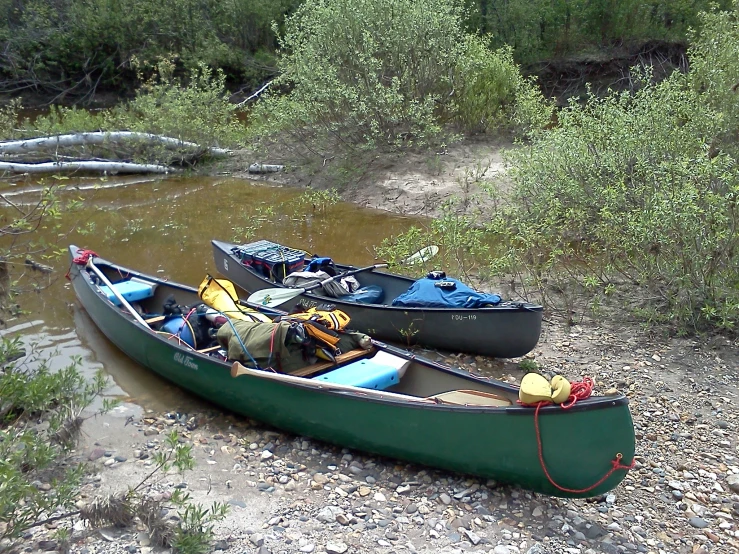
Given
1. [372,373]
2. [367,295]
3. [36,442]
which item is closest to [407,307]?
[367,295]

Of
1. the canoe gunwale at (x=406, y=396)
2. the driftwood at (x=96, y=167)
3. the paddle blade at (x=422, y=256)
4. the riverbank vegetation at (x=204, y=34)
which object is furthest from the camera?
the riverbank vegetation at (x=204, y=34)

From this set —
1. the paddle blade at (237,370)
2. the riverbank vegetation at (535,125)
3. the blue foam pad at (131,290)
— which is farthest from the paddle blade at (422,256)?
the paddle blade at (237,370)

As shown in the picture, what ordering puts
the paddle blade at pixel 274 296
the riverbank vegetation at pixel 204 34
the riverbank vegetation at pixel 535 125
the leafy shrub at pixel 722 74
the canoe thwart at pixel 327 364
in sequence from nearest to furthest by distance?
the canoe thwart at pixel 327 364, the riverbank vegetation at pixel 535 125, the paddle blade at pixel 274 296, the leafy shrub at pixel 722 74, the riverbank vegetation at pixel 204 34

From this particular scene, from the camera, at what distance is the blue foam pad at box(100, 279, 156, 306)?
7.74 m

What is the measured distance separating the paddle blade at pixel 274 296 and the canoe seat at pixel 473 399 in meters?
2.97

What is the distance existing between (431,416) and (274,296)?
347 centimetres

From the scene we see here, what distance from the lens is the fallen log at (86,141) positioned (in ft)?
46.8

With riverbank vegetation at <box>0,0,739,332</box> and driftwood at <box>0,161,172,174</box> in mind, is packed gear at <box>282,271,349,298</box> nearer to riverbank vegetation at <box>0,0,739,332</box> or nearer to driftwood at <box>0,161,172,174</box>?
riverbank vegetation at <box>0,0,739,332</box>

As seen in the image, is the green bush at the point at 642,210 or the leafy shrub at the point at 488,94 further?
the leafy shrub at the point at 488,94

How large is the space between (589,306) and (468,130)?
8493 mm

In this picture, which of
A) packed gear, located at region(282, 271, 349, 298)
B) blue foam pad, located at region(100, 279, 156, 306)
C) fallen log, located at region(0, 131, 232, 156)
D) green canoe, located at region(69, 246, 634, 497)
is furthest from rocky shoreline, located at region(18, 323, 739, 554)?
fallen log, located at region(0, 131, 232, 156)

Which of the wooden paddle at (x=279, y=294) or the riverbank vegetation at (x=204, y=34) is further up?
the riverbank vegetation at (x=204, y=34)

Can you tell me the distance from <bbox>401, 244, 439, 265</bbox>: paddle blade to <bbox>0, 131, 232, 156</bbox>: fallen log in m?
8.72

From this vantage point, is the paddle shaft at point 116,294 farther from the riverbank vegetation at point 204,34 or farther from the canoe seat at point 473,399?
the riverbank vegetation at point 204,34
